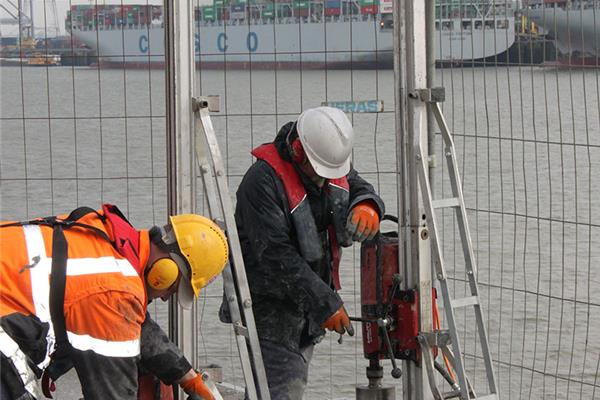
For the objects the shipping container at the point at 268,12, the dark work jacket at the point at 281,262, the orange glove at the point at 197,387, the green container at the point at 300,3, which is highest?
the green container at the point at 300,3

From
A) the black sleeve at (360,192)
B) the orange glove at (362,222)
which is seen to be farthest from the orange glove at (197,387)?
the black sleeve at (360,192)

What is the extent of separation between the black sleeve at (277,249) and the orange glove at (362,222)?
0.27 meters

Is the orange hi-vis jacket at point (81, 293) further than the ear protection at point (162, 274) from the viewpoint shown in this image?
No

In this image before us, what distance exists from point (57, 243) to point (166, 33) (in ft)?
5.82

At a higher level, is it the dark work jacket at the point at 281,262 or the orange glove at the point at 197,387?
the dark work jacket at the point at 281,262

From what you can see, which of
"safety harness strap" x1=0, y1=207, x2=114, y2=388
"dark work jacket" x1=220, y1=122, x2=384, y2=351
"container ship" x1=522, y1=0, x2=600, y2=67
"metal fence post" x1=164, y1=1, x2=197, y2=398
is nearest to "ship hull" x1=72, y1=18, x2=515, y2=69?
"container ship" x1=522, y1=0, x2=600, y2=67

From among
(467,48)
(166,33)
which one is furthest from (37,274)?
(467,48)

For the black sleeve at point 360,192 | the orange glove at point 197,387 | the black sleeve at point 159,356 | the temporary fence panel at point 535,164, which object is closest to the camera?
the black sleeve at point 159,356

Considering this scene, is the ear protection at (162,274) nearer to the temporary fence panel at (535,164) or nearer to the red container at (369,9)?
the temporary fence panel at (535,164)

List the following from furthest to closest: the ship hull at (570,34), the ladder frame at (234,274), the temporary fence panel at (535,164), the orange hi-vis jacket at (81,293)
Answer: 1. the temporary fence panel at (535,164)
2. the ship hull at (570,34)
3. the ladder frame at (234,274)
4. the orange hi-vis jacket at (81,293)

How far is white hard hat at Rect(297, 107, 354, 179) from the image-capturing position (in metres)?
5.15

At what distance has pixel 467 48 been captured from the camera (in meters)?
7.26

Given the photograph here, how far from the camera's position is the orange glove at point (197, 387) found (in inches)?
177

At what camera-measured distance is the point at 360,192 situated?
18.0 feet
